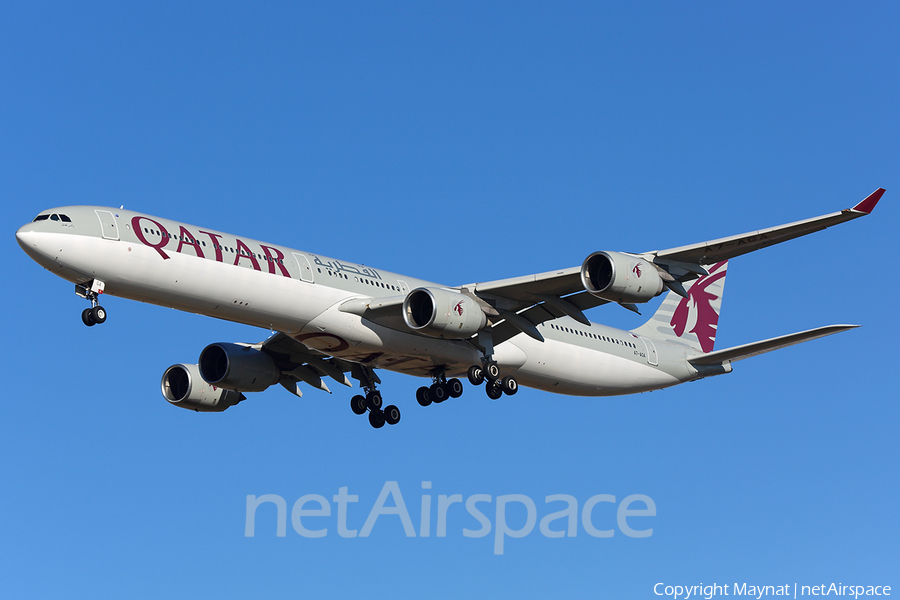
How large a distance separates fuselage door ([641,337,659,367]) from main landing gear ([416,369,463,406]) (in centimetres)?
919

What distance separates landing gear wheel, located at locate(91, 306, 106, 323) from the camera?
30.4 meters

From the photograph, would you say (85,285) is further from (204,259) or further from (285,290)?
(285,290)

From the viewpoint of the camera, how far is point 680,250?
1244 inches

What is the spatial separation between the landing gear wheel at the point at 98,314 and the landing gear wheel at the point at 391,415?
41.2ft

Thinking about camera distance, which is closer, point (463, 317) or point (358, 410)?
point (463, 317)

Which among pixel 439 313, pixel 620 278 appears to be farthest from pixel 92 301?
pixel 620 278

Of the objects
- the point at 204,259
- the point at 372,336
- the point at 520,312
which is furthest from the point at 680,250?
the point at 204,259

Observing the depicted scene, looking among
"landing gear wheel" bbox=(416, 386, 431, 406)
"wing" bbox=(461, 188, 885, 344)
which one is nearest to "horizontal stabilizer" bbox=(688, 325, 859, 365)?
"wing" bbox=(461, 188, 885, 344)

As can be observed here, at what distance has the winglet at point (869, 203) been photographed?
90.8 feet

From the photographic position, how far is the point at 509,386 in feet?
121

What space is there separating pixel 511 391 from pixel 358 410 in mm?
6418

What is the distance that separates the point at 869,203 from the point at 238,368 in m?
21.9

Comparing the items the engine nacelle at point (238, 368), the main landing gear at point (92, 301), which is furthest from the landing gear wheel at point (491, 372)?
the main landing gear at point (92, 301)

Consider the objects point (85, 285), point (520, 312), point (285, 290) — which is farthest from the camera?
point (520, 312)
